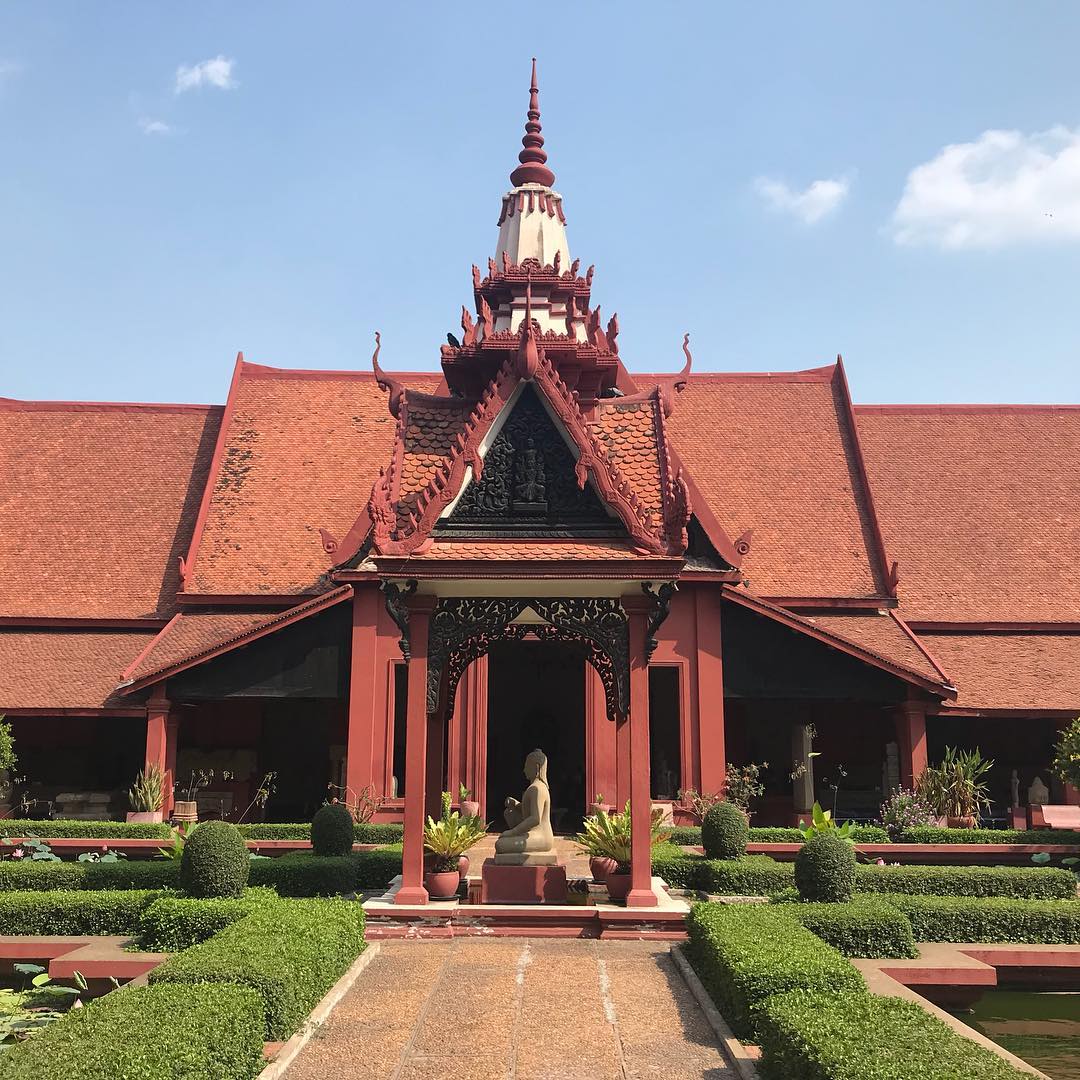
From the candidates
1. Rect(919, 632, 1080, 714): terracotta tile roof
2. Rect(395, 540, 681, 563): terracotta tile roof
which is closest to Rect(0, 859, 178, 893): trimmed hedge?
Rect(395, 540, 681, 563): terracotta tile roof

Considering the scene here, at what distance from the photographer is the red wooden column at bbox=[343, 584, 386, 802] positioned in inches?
639

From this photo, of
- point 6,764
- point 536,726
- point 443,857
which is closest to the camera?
point 443,857

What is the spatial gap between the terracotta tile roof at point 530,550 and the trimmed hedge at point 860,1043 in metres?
4.29

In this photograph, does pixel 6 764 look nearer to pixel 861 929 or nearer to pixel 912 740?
pixel 861 929

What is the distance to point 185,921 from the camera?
28.1ft

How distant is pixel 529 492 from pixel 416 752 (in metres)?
2.57

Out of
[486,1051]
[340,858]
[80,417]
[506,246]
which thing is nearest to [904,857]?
[340,858]

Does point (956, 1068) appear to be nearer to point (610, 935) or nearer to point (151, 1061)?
point (151, 1061)

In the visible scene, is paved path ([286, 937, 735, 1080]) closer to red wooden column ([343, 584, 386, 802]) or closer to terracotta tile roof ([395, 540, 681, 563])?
terracotta tile roof ([395, 540, 681, 563])

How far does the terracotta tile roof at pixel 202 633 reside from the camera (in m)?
16.2

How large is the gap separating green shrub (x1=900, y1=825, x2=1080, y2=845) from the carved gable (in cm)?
726

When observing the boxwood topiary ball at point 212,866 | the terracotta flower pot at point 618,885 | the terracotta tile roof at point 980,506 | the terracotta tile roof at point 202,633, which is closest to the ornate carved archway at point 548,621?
the terracotta flower pot at point 618,885

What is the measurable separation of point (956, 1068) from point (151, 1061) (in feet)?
11.2

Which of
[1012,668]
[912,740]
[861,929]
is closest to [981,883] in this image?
[861,929]
